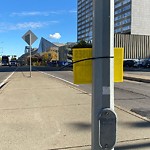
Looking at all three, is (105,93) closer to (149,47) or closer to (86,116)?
(86,116)

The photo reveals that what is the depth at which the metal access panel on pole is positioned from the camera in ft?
8.50

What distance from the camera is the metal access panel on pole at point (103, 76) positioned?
259 cm

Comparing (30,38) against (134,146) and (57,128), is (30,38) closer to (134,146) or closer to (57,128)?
(57,128)

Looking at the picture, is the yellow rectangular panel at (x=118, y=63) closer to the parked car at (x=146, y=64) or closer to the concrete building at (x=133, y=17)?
the parked car at (x=146, y=64)

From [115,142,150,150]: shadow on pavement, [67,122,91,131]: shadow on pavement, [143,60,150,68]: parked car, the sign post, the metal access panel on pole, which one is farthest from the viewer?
[143,60,150,68]: parked car

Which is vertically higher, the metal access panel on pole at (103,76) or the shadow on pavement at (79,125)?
the metal access panel on pole at (103,76)

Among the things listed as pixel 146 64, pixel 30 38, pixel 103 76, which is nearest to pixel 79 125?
pixel 103 76

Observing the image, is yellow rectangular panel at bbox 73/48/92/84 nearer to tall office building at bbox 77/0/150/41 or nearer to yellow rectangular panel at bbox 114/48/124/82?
yellow rectangular panel at bbox 114/48/124/82

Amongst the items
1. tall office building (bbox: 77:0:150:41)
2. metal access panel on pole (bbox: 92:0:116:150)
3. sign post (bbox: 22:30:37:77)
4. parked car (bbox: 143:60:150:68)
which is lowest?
parked car (bbox: 143:60:150:68)

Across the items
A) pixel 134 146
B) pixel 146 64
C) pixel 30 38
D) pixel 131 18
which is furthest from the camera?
pixel 131 18

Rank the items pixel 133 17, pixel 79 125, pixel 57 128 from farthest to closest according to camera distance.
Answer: pixel 133 17, pixel 79 125, pixel 57 128

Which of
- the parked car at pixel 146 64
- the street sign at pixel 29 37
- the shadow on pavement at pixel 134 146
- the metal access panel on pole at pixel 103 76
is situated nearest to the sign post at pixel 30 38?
the street sign at pixel 29 37

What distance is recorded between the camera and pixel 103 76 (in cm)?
260

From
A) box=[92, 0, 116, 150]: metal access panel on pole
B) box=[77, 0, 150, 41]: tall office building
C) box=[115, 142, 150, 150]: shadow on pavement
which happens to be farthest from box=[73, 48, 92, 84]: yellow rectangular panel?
box=[77, 0, 150, 41]: tall office building
